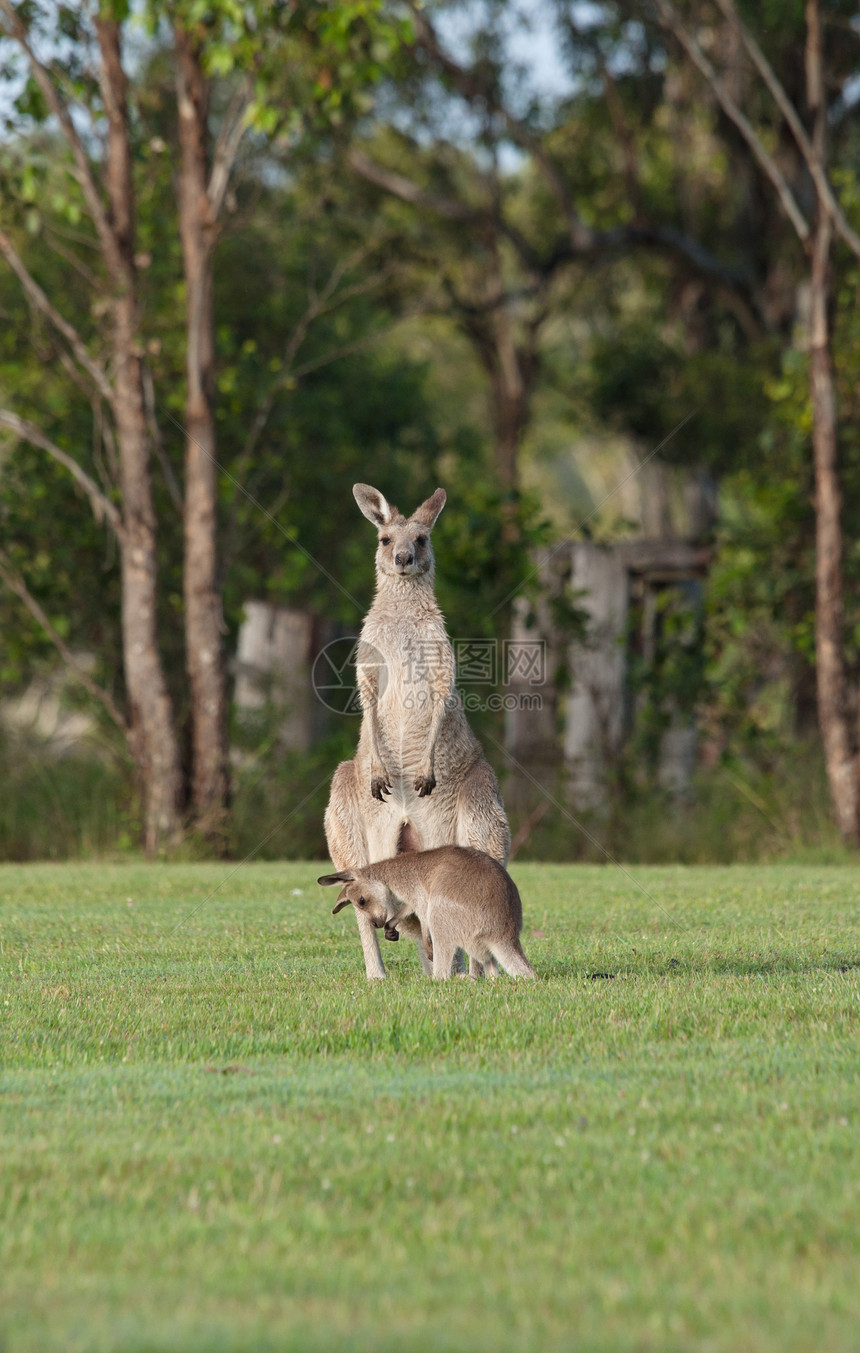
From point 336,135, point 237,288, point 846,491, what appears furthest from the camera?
point 237,288

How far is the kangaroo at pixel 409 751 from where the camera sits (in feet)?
24.7

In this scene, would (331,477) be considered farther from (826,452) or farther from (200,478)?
(826,452)

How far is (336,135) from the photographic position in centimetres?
1991

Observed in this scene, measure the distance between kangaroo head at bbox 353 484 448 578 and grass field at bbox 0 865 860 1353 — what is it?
2.17 m

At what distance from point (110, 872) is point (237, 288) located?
12.5 meters

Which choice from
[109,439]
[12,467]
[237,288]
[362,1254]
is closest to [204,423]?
[109,439]

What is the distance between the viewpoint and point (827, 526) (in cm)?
1440

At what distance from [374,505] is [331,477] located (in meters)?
14.0

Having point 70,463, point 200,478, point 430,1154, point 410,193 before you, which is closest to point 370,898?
point 430,1154

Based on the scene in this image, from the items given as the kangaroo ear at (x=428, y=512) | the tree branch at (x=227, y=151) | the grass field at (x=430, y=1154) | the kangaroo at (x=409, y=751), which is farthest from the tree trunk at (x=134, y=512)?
the grass field at (x=430, y=1154)

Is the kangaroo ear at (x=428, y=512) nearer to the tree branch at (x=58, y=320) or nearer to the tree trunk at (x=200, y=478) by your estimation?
the tree trunk at (x=200, y=478)

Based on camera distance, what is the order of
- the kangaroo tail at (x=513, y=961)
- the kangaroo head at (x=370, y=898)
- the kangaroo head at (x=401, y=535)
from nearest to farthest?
the kangaroo tail at (x=513, y=961), the kangaroo head at (x=370, y=898), the kangaroo head at (x=401, y=535)

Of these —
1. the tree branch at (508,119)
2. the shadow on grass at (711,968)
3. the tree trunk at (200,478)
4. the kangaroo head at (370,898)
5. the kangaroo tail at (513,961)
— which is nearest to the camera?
the kangaroo tail at (513,961)

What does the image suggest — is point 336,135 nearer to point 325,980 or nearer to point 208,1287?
point 325,980
